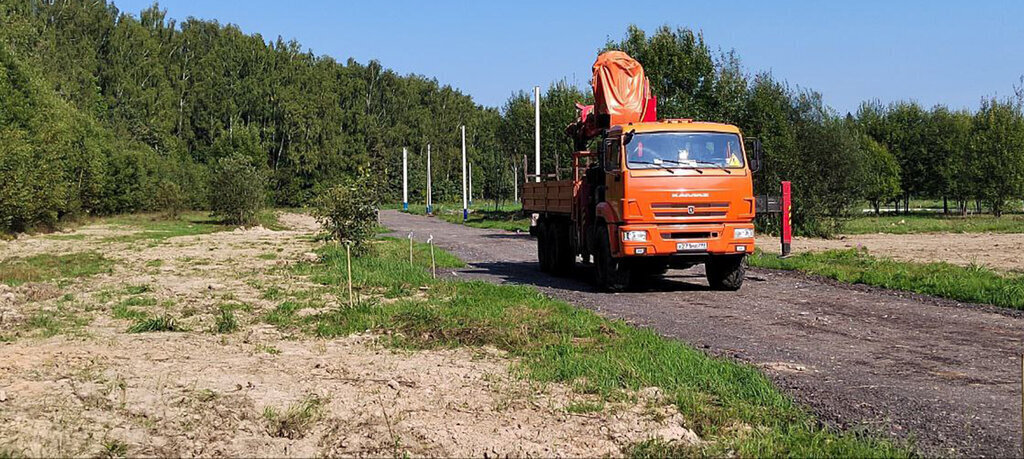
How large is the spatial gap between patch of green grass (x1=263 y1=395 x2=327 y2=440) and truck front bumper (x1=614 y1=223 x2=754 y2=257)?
806cm

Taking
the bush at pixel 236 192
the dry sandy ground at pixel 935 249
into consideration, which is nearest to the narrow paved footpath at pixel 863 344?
the dry sandy ground at pixel 935 249

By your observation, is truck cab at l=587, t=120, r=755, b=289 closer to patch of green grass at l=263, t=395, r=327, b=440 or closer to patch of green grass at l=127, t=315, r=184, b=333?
patch of green grass at l=127, t=315, r=184, b=333

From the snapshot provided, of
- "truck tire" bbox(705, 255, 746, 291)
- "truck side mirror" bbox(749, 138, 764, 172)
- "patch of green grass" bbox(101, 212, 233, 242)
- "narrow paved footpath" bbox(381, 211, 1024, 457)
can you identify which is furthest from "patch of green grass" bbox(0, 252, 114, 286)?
"truck side mirror" bbox(749, 138, 764, 172)

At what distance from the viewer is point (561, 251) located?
18938 mm

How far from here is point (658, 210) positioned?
14.5m

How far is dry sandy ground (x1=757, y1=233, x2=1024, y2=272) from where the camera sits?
Result: 21348 millimetres

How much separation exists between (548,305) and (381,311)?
2.43 metres

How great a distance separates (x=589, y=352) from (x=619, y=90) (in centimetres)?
929

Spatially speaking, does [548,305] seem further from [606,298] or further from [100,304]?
[100,304]

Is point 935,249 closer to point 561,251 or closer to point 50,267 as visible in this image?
point 561,251

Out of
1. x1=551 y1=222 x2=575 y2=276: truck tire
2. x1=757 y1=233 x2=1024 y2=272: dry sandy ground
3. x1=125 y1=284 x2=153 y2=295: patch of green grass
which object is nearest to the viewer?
x1=125 y1=284 x2=153 y2=295: patch of green grass

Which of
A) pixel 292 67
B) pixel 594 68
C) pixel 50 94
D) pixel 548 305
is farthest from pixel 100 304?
pixel 292 67

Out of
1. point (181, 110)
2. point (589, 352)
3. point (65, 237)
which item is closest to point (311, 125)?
point (181, 110)

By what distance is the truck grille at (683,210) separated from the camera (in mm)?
14492
